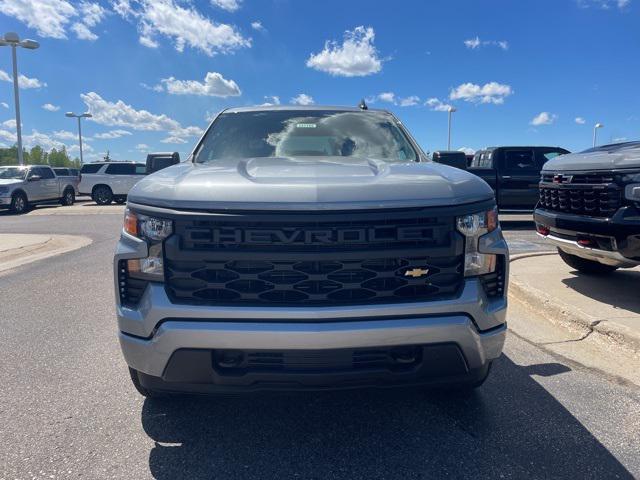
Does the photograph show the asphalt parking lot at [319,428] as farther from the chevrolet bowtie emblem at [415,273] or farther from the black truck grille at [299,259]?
the chevrolet bowtie emblem at [415,273]

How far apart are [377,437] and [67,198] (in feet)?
75.2

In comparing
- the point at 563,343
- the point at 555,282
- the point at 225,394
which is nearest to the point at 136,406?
the point at 225,394

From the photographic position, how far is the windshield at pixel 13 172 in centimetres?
1886

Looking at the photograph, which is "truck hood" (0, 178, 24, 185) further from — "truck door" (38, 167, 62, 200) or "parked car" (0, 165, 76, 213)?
"truck door" (38, 167, 62, 200)

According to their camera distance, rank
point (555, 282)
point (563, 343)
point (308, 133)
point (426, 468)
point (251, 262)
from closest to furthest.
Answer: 1. point (251, 262)
2. point (426, 468)
3. point (308, 133)
4. point (563, 343)
5. point (555, 282)

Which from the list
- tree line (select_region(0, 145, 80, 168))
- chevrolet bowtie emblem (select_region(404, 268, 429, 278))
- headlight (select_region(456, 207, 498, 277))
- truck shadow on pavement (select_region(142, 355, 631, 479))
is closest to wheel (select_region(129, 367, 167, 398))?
truck shadow on pavement (select_region(142, 355, 631, 479))

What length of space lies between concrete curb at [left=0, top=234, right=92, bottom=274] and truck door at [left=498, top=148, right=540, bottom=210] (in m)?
9.84

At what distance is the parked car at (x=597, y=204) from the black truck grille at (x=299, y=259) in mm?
2853

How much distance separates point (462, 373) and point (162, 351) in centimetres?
141

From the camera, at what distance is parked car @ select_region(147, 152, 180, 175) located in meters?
3.87

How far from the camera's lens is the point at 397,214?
224cm

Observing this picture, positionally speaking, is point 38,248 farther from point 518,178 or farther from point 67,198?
point 67,198

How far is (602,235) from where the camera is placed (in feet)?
14.5

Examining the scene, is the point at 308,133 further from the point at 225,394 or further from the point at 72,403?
the point at 72,403
